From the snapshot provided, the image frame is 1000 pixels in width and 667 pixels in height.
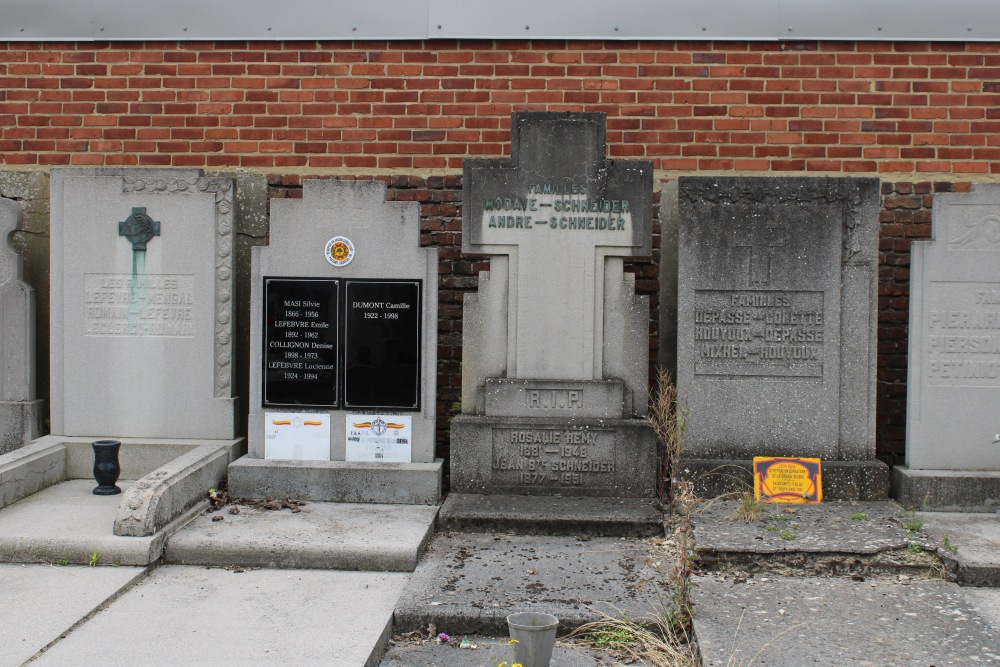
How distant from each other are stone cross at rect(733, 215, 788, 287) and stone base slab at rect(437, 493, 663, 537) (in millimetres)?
1580

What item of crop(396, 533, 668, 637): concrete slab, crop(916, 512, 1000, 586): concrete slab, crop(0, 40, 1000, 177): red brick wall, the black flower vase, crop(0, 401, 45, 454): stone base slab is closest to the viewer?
crop(396, 533, 668, 637): concrete slab

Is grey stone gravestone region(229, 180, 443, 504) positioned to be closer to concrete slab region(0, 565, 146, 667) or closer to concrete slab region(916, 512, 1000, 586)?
concrete slab region(0, 565, 146, 667)

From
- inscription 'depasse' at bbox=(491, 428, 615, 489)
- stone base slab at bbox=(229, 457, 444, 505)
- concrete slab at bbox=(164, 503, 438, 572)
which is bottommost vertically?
concrete slab at bbox=(164, 503, 438, 572)

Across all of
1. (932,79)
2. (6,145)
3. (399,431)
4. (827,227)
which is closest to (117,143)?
(6,145)

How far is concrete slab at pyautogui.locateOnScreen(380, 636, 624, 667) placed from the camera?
12.3ft

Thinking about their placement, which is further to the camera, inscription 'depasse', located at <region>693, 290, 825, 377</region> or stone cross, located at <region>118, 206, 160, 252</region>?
stone cross, located at <region>118, 206, 160, 252</region>

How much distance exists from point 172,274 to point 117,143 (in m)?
1.69

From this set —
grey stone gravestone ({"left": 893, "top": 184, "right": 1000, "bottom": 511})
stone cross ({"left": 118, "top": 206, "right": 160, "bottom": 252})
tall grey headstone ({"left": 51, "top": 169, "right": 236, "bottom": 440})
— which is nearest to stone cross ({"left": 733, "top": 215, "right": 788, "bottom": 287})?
grey stone gravestone ({"left": 893, "top": 184, "right": 1000, "bottom": 511})

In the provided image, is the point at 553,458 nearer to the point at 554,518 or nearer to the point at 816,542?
the point at 554,518

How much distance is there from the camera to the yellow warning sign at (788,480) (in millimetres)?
5551

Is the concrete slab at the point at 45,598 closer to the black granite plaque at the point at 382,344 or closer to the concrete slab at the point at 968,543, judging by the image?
the black granite plaque at the point at 382,344

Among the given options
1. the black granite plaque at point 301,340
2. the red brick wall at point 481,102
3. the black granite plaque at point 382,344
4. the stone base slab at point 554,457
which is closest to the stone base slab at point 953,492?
the stone base slab at point 554,457

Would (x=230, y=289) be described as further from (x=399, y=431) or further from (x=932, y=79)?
(x=932, y=79)

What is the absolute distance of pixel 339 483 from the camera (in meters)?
5.69
